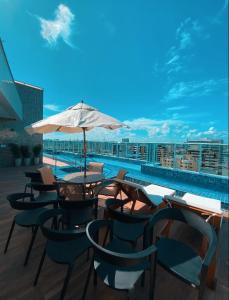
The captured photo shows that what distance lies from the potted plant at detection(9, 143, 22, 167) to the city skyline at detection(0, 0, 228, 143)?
2.26 meters

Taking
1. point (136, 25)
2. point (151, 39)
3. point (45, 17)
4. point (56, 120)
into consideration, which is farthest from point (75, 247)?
point (151, 39)

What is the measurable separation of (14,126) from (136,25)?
7.67 m

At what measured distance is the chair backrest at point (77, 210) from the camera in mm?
1836

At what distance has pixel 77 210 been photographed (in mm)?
2123

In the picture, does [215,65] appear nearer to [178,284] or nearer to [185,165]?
[185,165]

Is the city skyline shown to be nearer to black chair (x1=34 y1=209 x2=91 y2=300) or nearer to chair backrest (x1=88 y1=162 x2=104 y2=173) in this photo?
chair backrest (x1=88 y1=162 x2=104 y2=173)

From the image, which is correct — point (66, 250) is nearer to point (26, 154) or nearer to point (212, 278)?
point (212, 278)

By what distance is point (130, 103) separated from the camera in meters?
25.7

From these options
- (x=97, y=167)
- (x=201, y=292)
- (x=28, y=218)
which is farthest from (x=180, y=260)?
(x=97, y=167)

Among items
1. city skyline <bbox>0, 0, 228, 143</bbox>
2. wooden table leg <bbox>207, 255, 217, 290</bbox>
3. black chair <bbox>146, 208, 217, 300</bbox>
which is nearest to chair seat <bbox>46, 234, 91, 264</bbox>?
black chair <bbox>146, 208, 217, 300</bbox>

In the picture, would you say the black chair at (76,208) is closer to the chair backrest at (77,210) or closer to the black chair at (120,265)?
the chair backrest at (77,210)

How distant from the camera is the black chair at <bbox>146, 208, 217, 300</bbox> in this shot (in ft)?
3.81

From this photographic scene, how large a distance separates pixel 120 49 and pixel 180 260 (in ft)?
38.8

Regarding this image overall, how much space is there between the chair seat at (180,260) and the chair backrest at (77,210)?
840 mm
